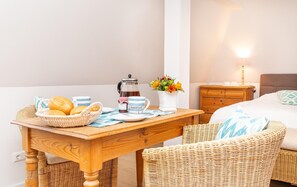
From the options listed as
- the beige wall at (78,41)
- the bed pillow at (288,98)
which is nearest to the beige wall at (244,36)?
the bed pillow at (288,98)

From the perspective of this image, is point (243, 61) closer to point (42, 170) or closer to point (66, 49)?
point (66, 49)

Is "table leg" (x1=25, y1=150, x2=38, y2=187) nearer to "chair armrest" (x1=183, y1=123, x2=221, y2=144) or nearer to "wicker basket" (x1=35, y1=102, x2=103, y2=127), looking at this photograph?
"wicker basket" (x1=35, y1=102, x2=103, y2=127)

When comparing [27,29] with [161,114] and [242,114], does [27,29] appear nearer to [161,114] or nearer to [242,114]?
[161,114]

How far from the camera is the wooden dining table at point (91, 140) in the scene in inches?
48.4

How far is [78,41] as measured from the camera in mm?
2539

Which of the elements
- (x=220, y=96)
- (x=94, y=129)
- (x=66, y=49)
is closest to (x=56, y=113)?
(x=94, y=129)

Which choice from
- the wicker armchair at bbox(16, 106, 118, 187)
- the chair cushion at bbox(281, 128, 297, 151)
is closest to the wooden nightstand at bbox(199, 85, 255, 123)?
the chair cushion at bbox(281, 128, 297, 151)

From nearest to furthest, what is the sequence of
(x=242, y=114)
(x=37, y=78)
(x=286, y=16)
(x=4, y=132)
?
(x=242, y=114) < (x=4, y=132) < (x=37, y=78) < (x=286, y=16)

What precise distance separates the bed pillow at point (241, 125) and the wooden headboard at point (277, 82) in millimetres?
3148

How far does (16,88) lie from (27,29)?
1.64 feet

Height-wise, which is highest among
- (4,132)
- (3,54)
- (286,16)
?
(286,16)

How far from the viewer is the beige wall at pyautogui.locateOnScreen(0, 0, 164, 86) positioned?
2078mm

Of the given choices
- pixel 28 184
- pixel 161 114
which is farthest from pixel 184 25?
pixel 28 184

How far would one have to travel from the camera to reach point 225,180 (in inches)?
42.3
